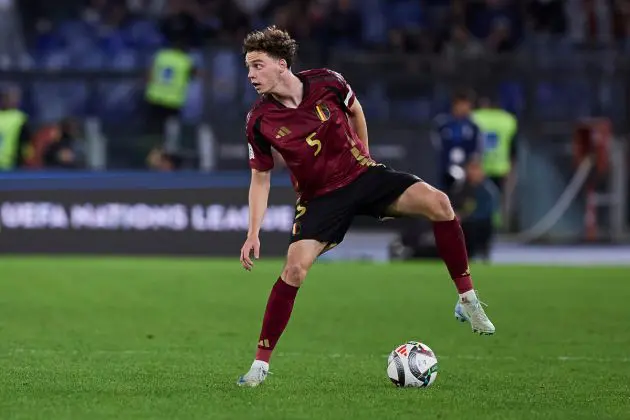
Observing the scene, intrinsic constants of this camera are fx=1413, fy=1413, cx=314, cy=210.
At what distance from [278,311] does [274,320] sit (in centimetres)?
5

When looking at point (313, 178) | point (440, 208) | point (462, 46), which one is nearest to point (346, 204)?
point (313, 178)

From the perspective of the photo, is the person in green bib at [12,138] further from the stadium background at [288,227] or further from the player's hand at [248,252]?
the player's hand at [248,252]

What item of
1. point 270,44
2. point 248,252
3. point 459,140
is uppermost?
point 270,44

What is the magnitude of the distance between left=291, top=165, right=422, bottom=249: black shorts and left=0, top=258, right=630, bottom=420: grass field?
0.85m

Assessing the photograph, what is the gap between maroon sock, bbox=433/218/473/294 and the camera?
809 centimetres

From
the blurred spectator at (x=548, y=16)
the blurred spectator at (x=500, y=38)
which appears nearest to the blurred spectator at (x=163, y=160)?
the blurred spectator at (x=500, y=38)

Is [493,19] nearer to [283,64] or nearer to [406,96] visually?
[406,96]

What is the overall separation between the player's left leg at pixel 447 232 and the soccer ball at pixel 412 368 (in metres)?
0.43

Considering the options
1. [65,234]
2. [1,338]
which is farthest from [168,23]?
[1,338]

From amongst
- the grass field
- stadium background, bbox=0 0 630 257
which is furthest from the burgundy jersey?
stadium background, bbox=0 0 630 257

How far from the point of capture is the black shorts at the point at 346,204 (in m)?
7.84

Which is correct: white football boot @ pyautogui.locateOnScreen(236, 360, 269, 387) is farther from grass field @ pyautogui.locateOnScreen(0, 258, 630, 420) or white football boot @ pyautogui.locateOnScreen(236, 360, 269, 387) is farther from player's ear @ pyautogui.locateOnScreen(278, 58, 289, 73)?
player's ear @ pyautogui.locateOnScreen(278, 58, 289, 73)

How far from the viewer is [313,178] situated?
7988mm

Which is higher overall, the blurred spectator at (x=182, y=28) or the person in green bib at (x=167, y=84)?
the blurred spectator at (x=182, y=28)
